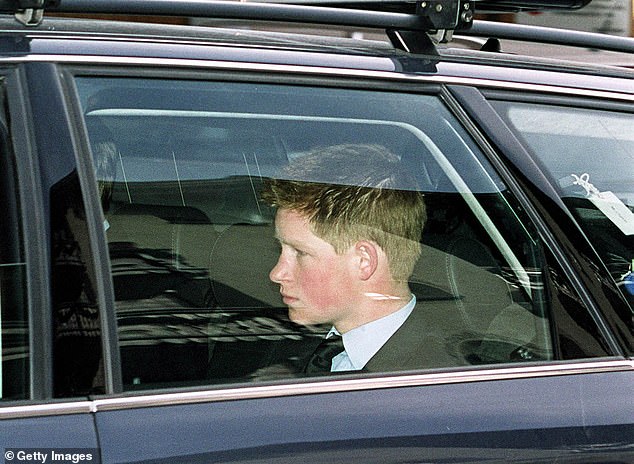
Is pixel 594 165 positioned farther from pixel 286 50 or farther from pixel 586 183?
pixel 286 50

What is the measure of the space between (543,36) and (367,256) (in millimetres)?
685

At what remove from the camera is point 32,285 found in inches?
70.0

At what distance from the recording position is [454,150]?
215cm

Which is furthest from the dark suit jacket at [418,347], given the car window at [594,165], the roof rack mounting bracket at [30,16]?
the roof rack mounting bracket at [30,16]

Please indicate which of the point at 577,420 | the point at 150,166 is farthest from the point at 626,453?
the point at 150,166

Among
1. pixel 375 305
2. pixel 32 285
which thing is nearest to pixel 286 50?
pixel 375 305

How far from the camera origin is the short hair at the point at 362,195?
212cm

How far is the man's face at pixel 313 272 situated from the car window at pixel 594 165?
16.7 inches

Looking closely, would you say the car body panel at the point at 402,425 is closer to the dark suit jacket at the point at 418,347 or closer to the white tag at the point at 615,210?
the dark suit jacket at the point at 418,347

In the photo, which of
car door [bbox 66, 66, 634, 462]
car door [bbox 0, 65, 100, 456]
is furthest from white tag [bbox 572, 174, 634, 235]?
car door [bbox 0, 65, 100, 456]

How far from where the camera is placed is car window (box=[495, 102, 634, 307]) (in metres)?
2.17

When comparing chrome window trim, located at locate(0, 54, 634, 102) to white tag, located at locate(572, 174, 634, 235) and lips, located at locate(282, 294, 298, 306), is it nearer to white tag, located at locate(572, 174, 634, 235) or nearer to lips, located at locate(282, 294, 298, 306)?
white tag, located at locate(572, 174, 634, 235)

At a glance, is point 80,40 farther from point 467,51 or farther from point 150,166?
point 467,51

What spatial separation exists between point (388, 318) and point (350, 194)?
0.26 m
